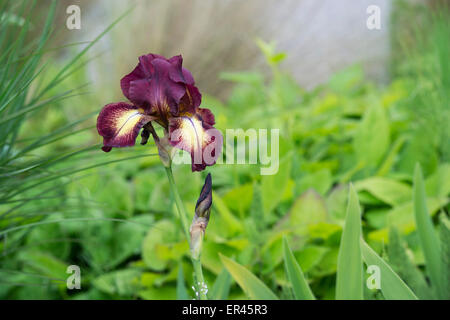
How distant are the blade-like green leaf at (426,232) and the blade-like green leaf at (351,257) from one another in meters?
0.16

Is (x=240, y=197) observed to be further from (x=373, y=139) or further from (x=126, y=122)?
(x=126, y=122)

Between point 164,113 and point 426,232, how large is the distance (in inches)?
15.8

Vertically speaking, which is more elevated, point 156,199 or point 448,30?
point 448,30

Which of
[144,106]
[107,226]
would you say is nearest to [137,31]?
[107,226]

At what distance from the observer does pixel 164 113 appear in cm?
42

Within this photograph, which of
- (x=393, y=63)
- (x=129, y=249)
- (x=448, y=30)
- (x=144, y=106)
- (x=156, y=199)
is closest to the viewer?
(x=144, y=106)

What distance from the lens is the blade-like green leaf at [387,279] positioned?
503mm

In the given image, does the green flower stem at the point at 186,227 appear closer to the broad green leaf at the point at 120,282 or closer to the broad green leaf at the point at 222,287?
the broad green leaf at the point at 222,287

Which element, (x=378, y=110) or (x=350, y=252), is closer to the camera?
(x=350, y=252)

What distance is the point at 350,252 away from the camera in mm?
499

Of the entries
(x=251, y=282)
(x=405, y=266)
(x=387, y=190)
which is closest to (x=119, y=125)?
(x=251, y=282)

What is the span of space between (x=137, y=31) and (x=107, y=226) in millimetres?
1344

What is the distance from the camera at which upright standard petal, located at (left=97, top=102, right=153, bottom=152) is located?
0.39m
